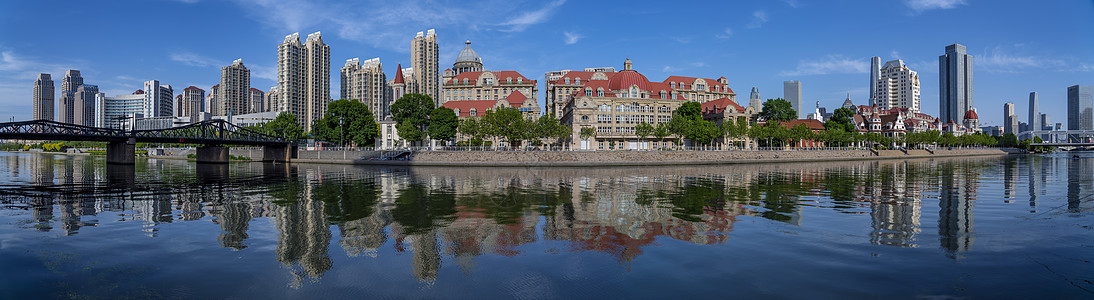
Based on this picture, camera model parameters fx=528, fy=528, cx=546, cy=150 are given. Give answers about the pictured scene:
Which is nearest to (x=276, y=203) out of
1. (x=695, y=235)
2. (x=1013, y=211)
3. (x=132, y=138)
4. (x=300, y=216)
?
(x=300, y=216)

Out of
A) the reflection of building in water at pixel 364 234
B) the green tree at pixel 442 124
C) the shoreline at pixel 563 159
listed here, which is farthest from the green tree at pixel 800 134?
the reflection of building in water at pixel 364 234

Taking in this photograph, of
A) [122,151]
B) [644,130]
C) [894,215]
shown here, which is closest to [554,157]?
[644,130]

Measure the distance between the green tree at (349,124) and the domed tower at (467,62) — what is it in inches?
2804

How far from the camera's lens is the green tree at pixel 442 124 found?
10712 centimetres

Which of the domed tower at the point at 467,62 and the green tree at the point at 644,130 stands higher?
the domed tower at the point at 467,62

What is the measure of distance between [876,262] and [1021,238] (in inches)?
326

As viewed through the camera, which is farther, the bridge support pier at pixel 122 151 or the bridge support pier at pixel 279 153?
the bridge support pier at pixel 279 153

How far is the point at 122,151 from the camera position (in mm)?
84812

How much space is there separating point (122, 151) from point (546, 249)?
97.2 m

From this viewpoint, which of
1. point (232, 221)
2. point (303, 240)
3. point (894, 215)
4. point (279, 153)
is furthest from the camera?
point (279, 153)

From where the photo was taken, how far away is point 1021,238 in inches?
711

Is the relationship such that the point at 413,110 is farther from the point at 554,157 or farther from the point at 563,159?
the point at 563,159

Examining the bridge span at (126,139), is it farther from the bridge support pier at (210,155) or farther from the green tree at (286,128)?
the green tree at (286,128)

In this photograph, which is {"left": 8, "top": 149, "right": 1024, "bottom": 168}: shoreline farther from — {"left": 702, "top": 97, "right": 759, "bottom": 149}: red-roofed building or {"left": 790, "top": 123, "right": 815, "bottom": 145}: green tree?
{"left": 790, "top": 123, "right": 815, "bottom": 145}: green tree
